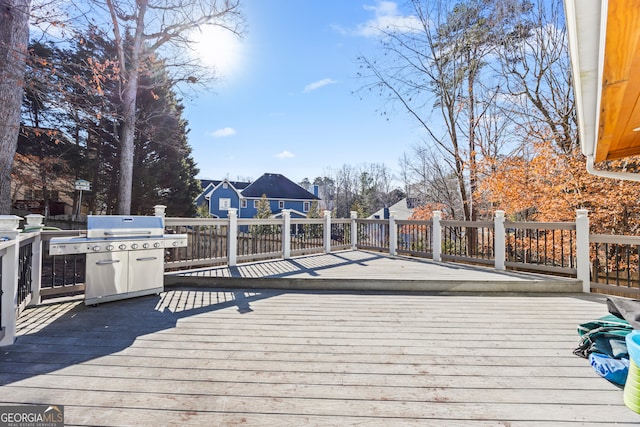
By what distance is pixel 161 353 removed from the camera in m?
2.51

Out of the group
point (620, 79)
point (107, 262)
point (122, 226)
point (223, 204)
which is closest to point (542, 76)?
point (620, 79)

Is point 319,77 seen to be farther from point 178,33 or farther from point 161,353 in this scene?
point 161,353

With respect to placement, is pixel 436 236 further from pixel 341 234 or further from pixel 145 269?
pixel 145 269

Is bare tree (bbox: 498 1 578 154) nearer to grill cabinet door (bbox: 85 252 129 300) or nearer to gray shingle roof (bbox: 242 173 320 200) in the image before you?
grill cabinet door (bbox: 85 252 129 300)

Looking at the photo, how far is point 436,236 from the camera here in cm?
672

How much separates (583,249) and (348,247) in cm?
539

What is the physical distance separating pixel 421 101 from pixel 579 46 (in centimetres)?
1145

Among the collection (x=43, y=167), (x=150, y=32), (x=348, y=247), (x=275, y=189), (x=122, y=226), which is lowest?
(x=348, y=247)

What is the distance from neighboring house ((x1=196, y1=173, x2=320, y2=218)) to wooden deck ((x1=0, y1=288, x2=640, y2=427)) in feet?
70.7

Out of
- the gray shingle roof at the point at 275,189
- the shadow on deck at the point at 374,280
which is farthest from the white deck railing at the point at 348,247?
the gray shingle roof at the point at 275,189

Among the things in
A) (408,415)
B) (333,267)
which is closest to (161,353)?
(408,415)

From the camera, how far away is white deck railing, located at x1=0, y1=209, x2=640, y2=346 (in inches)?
138

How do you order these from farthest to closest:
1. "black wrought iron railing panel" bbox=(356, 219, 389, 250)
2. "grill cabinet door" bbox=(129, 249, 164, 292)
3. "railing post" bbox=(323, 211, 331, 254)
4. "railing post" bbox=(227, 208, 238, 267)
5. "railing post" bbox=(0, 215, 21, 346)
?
"black wrought iron railing panel" bbox=(356, 219, 389, 250) → "railing post" bbox=(323, 211, 331, 254) → "railing post" bbox=(227, 208, 238, 267) → "grill cabinet door" bbox=(129, 249, 164, 292) → "railing post" bbox=(0, 215, 21, 346)

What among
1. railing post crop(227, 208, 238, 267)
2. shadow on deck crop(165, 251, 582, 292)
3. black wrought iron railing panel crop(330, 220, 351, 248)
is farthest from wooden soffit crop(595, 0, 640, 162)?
black wrought iron railing panel crop(330, 220, 351, 248)
